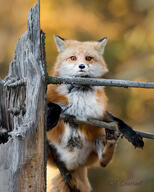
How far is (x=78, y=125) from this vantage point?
4449mm

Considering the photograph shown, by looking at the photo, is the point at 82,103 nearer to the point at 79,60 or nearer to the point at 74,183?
the point at 79,60

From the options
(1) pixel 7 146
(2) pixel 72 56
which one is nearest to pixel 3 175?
(1) pixel 7 146

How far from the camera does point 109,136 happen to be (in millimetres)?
4348

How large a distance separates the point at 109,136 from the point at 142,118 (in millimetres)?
4539

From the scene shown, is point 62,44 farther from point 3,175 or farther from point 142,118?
point 142,118

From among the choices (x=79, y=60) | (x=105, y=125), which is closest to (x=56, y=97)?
(x=79, y=60)

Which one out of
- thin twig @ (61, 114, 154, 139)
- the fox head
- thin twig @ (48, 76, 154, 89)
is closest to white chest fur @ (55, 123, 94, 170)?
thin twig @ (61, 114, 154, 139)

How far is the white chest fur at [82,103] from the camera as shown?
4297 millimetres

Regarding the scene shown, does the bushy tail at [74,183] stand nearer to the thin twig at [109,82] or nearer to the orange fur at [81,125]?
the orange fur at [81,125]

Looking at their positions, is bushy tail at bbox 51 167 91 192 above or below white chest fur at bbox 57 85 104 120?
below

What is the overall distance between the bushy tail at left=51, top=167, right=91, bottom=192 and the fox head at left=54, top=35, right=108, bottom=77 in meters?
1.29

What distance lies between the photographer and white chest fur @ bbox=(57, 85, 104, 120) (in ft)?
14.1

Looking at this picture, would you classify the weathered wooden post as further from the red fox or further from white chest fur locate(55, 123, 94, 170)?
white chest fur locate(55, 123, 94, 170)

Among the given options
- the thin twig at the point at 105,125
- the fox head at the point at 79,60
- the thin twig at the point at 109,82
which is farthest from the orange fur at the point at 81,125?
the thin twig at the point at 109,82
